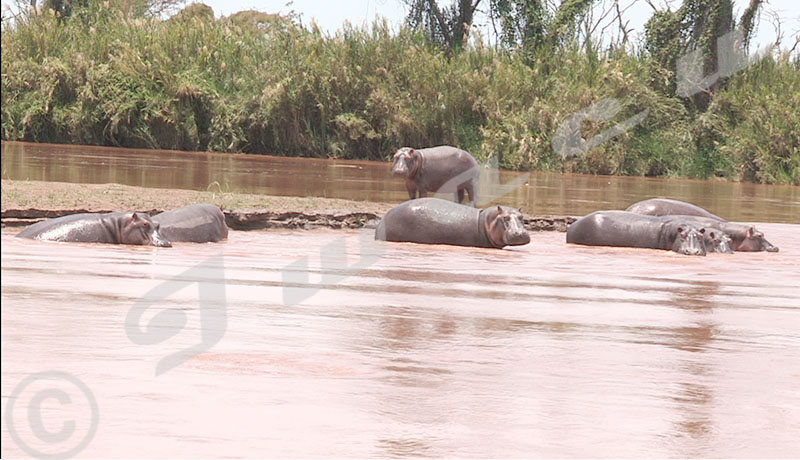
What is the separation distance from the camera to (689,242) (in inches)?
365

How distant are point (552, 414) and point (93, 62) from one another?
20939 millimetres

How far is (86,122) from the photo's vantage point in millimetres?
22312

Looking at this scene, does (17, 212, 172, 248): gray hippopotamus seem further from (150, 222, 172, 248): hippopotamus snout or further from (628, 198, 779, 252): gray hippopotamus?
Answer: (628, 198, 779, 252): gray hippopotamus

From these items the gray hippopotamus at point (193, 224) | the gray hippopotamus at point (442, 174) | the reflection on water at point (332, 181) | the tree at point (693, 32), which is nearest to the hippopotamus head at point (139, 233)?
the gray hippopotamus at point (193, 224)

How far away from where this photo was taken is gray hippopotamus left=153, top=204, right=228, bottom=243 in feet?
26.2

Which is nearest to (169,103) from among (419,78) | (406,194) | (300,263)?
(419,78)

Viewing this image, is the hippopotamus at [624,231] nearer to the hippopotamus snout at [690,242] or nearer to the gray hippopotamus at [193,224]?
the hippopotamus snout at [690,242]

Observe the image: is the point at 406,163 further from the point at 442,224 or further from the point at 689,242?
the point at 689,242

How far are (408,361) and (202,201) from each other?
626 centimetres

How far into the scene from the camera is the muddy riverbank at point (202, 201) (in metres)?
8.67

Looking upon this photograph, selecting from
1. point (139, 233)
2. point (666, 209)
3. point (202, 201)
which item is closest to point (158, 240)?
point (139, 233)

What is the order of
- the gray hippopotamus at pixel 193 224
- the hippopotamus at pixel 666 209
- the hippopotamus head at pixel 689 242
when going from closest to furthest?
the gray hippopotamus at pixel 193 224
the hippopotamus head at pixel 689 242
the hippopotamus at pixel 666 209

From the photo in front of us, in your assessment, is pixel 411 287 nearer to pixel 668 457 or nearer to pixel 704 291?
pixel 704 291

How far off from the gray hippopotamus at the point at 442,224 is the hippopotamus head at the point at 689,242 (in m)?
1.41
